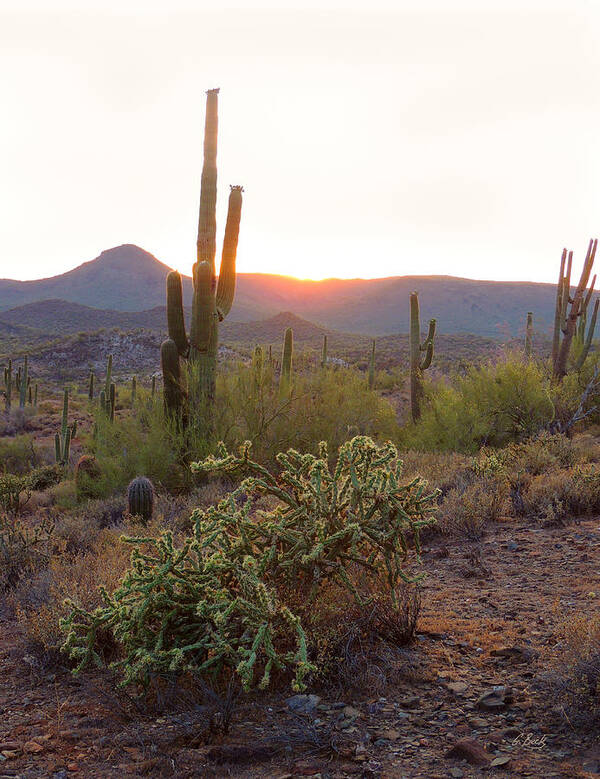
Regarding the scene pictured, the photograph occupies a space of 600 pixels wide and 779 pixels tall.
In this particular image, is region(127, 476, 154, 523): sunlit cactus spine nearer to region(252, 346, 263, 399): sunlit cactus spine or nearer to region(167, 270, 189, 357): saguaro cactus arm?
region(252, 346, 263, 399): sunlit cactus spine

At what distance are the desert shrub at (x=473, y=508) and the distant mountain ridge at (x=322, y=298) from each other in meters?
90.2

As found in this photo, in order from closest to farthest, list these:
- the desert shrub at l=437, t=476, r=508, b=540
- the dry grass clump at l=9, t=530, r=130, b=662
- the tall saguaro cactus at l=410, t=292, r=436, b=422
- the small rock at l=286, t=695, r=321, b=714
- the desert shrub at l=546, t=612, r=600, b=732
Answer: the desert shrub at l=546, t=612, r=600, b=732 < the small rock at l=286, t=695, r=321, b=714 < the dry grass clump at l=9, t=530, r=130, b=662 < the desert shrub at l=437, t=476, r=508, b=540 < the tall saguaro cactus at l=410, t=292, r=436, b=422

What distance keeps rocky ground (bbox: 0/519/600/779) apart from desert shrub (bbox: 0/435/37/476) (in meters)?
17.8

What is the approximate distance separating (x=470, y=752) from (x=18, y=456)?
2178cm

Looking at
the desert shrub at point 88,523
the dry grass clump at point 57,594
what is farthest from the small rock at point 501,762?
the desert shrub at point 88,523

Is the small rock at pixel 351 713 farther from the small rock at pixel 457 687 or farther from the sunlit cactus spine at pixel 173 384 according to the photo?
the sunlit cactus spine at pixel 173 384

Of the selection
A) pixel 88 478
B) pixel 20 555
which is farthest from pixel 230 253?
pixel 20 555

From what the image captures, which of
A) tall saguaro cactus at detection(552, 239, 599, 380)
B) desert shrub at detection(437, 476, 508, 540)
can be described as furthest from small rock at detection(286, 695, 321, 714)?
tall saguaro cactus at detection(552, 239, 599, 380)

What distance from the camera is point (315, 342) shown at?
66.1 m

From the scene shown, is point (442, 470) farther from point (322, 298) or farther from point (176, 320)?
point (322, 298)

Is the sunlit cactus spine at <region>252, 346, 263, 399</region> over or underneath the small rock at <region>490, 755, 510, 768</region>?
over

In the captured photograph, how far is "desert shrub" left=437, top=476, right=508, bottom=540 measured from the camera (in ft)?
23.2

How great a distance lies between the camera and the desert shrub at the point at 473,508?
7.08 meters

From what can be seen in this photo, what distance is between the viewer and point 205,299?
12.4 metres
